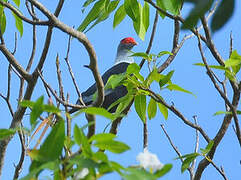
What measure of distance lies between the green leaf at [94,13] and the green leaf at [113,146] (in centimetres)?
84

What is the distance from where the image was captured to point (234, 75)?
1373mm

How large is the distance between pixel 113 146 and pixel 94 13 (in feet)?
2.96

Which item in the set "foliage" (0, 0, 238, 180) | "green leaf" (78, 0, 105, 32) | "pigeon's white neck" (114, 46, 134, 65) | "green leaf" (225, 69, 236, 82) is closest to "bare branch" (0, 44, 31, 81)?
"foliage" (0, 0, 238, 180)

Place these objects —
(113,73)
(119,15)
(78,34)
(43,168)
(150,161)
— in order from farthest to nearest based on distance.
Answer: (113,73), (119,15), (78,34), (150,161), (43,168)

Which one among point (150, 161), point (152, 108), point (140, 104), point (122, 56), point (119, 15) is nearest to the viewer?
point (150, 161)

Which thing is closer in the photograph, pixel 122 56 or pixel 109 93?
pixel 109 93

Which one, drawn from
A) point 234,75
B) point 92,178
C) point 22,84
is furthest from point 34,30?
point 92,178

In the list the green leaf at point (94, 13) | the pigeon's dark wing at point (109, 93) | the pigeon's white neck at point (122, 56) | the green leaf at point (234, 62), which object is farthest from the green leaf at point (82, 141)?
the pigeon's white neck at point (122, 56)

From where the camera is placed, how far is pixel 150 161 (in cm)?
78

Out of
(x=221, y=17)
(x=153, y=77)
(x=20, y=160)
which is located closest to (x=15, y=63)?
(x=20, y=160)

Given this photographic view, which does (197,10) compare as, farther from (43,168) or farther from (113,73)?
(113,73)

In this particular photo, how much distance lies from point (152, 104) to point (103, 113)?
88 centimetres

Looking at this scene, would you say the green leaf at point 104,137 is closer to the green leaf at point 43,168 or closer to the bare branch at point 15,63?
the green leaf at point 43,168

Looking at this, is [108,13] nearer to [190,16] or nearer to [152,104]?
[152,104]
